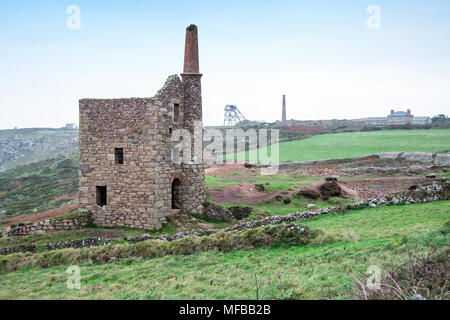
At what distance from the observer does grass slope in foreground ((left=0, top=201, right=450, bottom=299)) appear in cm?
938

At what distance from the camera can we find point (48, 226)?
19.1 metres

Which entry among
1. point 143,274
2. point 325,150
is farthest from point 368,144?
point 143,274

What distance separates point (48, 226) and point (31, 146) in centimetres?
9339

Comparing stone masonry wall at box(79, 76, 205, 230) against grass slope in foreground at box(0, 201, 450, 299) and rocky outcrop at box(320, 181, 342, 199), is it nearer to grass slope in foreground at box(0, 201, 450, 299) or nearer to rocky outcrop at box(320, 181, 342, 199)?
grass slope in foreground at box(0, 201, 450, 299)

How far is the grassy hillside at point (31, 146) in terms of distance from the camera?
9269 centimetres

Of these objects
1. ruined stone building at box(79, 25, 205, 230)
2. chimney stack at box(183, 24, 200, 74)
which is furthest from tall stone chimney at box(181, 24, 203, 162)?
ruined stone building at box(79, 25, 205, 230)

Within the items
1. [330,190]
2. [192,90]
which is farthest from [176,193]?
[330,190]

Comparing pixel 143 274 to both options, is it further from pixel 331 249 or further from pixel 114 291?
pixel 331 249

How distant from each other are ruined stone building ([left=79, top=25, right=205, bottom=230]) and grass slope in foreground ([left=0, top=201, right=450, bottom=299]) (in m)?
5.44

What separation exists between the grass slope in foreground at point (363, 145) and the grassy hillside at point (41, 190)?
2780 cm

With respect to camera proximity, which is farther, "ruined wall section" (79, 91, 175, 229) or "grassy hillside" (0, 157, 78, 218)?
"grassy hillside" (0, 157, 78, 218)

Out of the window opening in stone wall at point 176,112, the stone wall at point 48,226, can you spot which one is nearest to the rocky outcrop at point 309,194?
the window opening in stone wall at point 176,112

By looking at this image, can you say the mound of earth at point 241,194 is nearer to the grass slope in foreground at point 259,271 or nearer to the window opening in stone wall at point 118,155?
the window opening in stone wall at point 118,155

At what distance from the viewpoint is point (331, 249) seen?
493 inches
